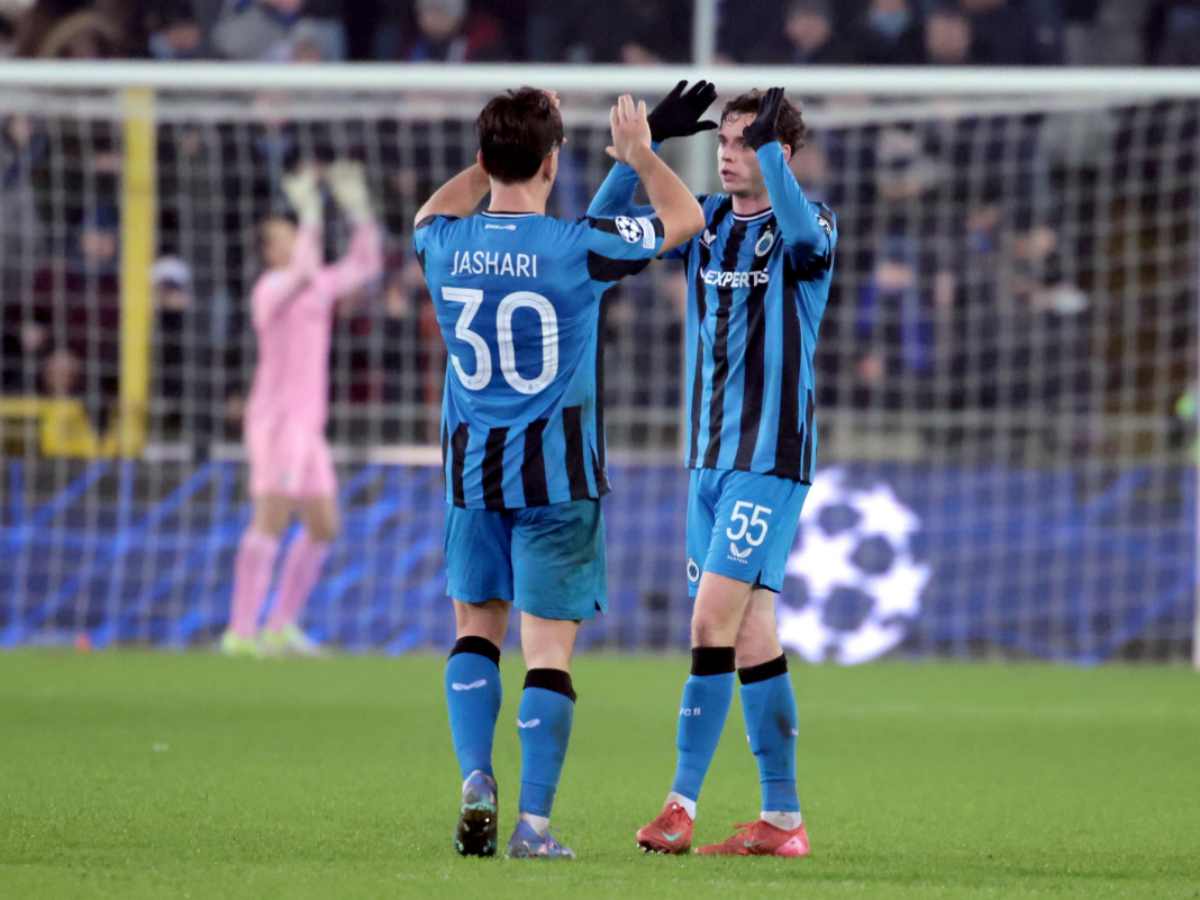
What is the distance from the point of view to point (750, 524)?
553 cm

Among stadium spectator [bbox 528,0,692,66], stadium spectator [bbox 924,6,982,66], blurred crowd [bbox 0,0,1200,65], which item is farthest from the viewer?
stadium spectator [bbox 528,0,692,66]

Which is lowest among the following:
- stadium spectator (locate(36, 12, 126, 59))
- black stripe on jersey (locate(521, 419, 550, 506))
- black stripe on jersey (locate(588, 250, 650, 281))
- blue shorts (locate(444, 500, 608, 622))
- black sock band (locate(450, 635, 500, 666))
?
black sock band (locate(450, 635, 500, 666))

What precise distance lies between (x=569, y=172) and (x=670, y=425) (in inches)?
76.1

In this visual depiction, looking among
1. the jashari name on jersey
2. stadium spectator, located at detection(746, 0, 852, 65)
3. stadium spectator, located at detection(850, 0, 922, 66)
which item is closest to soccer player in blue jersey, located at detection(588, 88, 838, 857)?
the jashari name on jersey

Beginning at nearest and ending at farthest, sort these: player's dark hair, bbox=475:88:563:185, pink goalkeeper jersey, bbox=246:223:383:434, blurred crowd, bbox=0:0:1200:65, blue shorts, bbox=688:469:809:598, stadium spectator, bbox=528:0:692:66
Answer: player's dark hair, bbox=475:88:563:185 → blue shorts, bbox=688:469:809:598 → pink goalkeeper jersey, bbox=246:223:383:434 → blurred crowd, bbox=0:0:1200:65 → stadium spectator, bbox=528:0:692:66

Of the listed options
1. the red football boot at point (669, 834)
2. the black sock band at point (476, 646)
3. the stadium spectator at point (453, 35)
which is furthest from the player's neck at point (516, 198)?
the stadium spectator at point (453, 35)

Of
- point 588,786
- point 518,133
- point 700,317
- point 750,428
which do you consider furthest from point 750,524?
point 588,786

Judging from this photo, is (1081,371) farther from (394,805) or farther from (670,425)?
(394,805)

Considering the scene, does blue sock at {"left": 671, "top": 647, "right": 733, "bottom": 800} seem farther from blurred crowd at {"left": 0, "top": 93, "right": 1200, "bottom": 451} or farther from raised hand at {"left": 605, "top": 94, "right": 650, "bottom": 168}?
blurred crowd at {"left": 0, "top": 93, "right": 1200, "bottom": 451}

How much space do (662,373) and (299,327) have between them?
2.80 meters

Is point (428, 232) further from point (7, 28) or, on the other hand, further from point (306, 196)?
point (7, 28)

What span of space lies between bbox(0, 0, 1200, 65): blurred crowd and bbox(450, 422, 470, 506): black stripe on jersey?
10.5m

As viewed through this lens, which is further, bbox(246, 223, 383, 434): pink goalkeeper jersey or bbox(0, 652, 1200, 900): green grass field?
bbox(246, 223, 383, 434): pink goalkeeper jersey

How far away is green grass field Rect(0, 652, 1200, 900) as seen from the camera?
15.7ft
